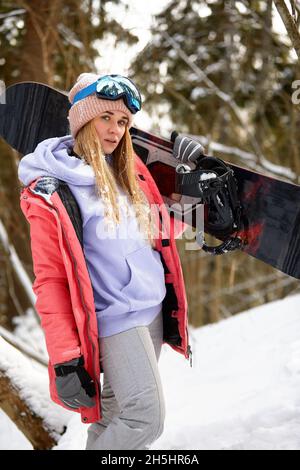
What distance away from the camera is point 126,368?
195 cm

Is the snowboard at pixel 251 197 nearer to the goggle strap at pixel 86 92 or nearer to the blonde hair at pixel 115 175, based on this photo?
the blonde hair at pixel 115 175

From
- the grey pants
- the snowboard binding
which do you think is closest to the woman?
the grey pants

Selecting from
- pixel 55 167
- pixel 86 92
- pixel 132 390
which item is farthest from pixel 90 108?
pixel 132 390

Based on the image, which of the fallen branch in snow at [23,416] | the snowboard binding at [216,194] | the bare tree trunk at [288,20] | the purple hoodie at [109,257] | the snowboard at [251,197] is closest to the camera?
the purple hoodie at [109,257]

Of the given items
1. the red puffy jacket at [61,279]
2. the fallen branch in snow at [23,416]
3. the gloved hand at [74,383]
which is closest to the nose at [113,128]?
the red puffy jacket at [61,279]

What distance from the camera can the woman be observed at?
1952 mm

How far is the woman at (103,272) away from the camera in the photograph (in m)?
1.95

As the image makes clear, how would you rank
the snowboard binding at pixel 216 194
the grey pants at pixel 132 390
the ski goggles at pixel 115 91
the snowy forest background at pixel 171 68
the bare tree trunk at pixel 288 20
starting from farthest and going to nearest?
the snowy forest background at pixel 171 68
the snowboard binding at pixel 216 194
the bare tree trunk at pixel 288 20
the ski goggles at pixel 115 91
the grey pants at pixel 132 390

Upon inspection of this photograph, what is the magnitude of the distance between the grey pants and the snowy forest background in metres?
1.05

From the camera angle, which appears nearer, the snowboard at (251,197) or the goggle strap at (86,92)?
the goggle strap at (86,92)

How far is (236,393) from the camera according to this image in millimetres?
Answer: 2980

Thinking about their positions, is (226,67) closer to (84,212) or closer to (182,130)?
(182,130)

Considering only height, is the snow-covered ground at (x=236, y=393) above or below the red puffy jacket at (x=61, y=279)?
below

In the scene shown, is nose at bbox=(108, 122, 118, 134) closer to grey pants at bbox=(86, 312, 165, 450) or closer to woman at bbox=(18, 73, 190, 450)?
woman at bbox=(18, 73, 190, 450)
